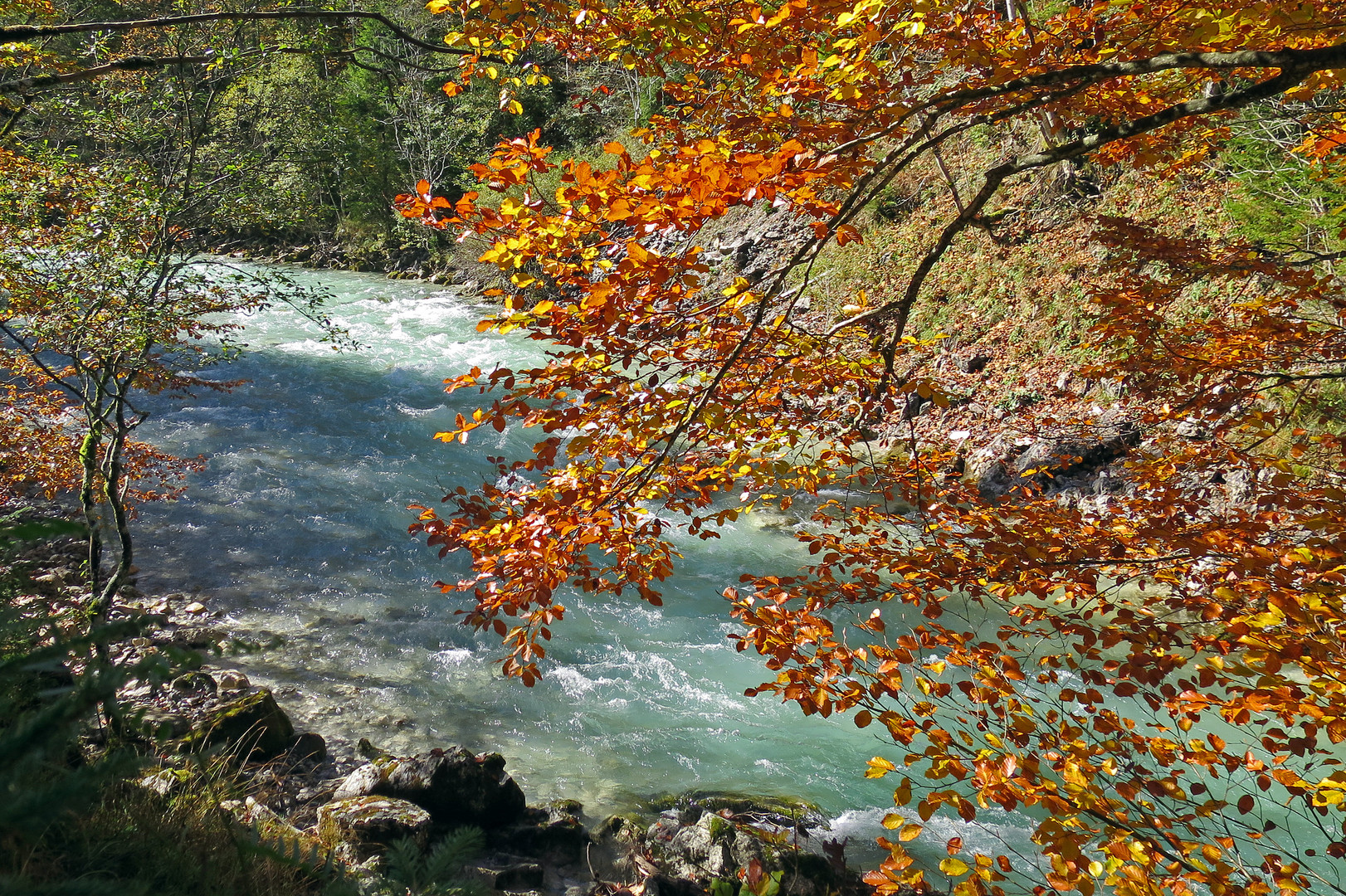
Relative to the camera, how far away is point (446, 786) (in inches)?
163

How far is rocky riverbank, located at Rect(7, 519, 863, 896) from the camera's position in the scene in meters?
3.43

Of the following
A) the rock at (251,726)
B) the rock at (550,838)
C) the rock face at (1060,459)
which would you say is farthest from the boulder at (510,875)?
the rock face at (1060,459)

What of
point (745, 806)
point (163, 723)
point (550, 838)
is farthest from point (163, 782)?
point (745, 806)

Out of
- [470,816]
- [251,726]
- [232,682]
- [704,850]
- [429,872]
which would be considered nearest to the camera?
[429,872]

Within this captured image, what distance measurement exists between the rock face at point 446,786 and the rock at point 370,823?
0.19 meters

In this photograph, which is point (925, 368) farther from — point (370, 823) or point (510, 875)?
point (370, 823)

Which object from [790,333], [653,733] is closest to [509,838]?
[653,733]

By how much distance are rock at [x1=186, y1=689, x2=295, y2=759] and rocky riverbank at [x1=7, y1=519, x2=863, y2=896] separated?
0.01m

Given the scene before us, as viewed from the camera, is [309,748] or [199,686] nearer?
[309,748]

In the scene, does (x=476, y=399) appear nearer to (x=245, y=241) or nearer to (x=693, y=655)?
(x=693, y=655)

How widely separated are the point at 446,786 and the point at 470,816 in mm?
215

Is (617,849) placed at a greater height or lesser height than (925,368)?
lesser

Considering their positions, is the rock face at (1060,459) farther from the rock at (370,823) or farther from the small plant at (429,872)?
the small plant at (429,872)

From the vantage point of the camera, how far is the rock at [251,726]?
4324 millimetres
